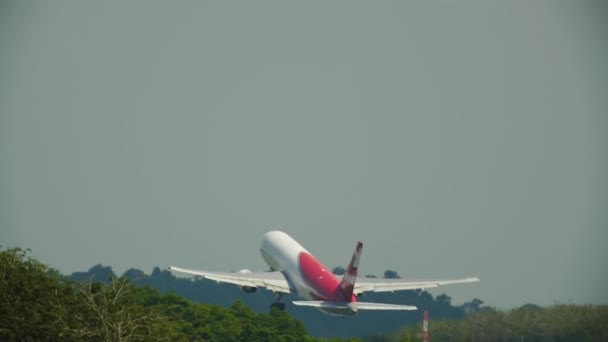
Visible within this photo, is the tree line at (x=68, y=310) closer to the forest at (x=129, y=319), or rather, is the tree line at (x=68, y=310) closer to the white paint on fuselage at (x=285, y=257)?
the forest at (x=129, y=319)

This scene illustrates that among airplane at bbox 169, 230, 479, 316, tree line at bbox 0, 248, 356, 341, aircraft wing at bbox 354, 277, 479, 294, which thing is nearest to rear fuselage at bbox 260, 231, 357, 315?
airplane at bbox 169, 230, 479, 316

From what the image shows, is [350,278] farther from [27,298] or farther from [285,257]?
[27,298]

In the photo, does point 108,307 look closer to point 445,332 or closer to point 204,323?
point 445,332

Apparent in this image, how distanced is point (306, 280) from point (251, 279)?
376 inches

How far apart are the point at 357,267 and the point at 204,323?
2335cm

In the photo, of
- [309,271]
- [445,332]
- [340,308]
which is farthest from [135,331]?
[309,271]

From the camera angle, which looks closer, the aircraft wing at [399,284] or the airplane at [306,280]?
the airplane at [306,280]

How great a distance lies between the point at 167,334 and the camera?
89.6 meters

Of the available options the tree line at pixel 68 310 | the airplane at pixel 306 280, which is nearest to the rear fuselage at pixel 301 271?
the airplane at pixel 306 280

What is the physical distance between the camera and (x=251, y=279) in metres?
162

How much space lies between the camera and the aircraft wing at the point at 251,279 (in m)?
160

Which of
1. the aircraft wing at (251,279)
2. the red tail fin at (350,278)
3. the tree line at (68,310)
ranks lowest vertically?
the tree line at (68,310)

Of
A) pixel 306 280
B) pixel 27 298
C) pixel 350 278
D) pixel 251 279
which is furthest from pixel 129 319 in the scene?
pixel 251 279

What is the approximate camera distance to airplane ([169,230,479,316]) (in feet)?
469
